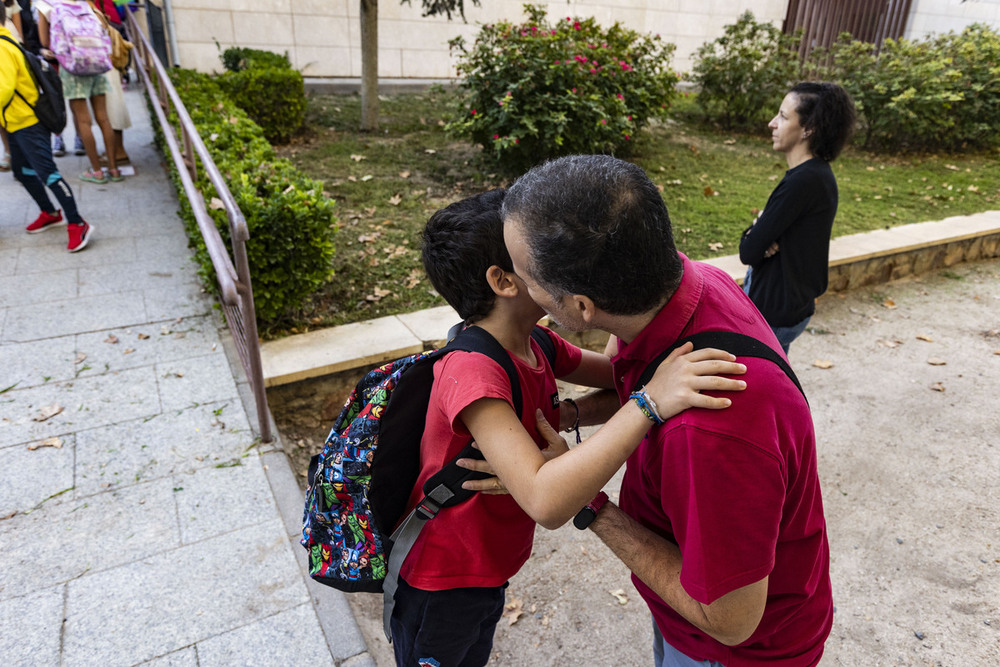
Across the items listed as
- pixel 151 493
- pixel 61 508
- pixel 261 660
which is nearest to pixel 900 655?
pixel 261 660

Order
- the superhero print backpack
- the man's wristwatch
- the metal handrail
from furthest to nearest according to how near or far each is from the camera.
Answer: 1. the metal handrail
2. the superhero print backpack
3. the man's wristwatch

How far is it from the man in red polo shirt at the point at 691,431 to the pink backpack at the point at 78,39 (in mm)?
6678

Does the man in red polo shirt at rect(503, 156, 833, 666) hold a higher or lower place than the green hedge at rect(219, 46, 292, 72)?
lower

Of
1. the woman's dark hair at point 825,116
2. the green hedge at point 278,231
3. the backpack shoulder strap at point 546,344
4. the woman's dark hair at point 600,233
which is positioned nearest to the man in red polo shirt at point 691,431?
the woman's dark hair at point 600,233

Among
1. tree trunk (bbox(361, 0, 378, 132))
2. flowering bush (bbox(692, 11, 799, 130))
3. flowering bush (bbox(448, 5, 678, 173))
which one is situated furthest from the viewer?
flowering bush (bbox(692, 11, 799, 130))

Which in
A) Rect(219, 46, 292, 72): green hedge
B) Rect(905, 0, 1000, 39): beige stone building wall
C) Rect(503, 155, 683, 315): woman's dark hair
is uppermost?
Rect(905, 0, 1000, 39): beige stone building wall

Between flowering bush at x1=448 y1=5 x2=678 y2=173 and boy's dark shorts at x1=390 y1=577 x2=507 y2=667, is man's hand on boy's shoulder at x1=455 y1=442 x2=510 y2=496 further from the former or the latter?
flowering bush at x1=448 y1=5 x2=678 y2=173

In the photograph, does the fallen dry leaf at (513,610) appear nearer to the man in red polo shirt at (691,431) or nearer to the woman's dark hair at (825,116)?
the man in red polo shirt at (691,431)

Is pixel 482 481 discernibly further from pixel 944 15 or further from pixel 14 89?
→ pixel 944 15

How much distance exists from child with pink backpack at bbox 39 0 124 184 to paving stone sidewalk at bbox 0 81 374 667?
2.06 m

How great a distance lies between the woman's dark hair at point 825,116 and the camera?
311 cm

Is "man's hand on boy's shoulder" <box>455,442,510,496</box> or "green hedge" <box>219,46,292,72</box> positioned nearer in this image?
"man's hand on boy's shoulder" <box>455,442,510,496</box>

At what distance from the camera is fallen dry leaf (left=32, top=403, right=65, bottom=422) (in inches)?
137

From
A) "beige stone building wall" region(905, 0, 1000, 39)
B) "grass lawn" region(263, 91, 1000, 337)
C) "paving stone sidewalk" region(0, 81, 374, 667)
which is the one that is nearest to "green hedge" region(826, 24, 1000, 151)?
"grass lawn" region(263, 91, 1000, 337)
